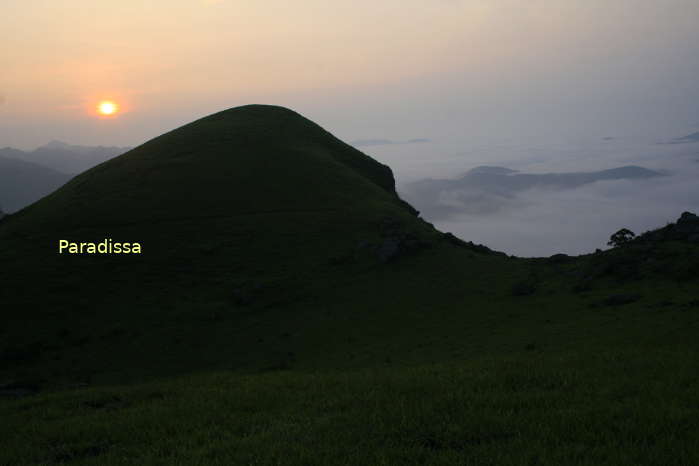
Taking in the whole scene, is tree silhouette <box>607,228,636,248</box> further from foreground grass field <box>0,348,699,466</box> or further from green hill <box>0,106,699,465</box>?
foreground grass field <box>0,348,699,466</box>

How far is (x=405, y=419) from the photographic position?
11.1 metres

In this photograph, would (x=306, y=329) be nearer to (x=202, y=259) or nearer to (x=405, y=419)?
(x=202, y=259)

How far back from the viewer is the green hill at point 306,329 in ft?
34.7

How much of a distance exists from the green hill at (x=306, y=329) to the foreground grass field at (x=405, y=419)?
0.07 meters

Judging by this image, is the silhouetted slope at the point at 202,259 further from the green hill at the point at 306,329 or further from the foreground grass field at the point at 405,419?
the foreground grass field at the point at 405,419

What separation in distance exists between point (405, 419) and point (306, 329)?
103 feet

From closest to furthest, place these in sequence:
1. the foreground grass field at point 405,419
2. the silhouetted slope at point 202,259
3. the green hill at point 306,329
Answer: the foreground grass field at point 405,419 → the green hill at point 306,329 → the silhouetted slope at point 202,259

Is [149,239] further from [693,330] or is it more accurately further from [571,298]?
[693,330]

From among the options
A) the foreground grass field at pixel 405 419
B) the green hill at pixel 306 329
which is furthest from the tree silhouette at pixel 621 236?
the foreground grass field at pixel 405 419

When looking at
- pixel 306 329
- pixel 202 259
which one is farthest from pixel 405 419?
pixel 202 259

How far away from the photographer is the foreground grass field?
936 cm

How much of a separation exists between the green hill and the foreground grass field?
0.22 feet

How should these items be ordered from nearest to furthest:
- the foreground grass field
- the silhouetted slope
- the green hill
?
1. the foreground grass field
2. the green hill
3. the silhouetted slope

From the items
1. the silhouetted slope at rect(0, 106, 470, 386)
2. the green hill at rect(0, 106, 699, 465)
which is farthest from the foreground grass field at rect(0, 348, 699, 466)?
the silhouetted slope at rect(0, 106, 470, 386)
